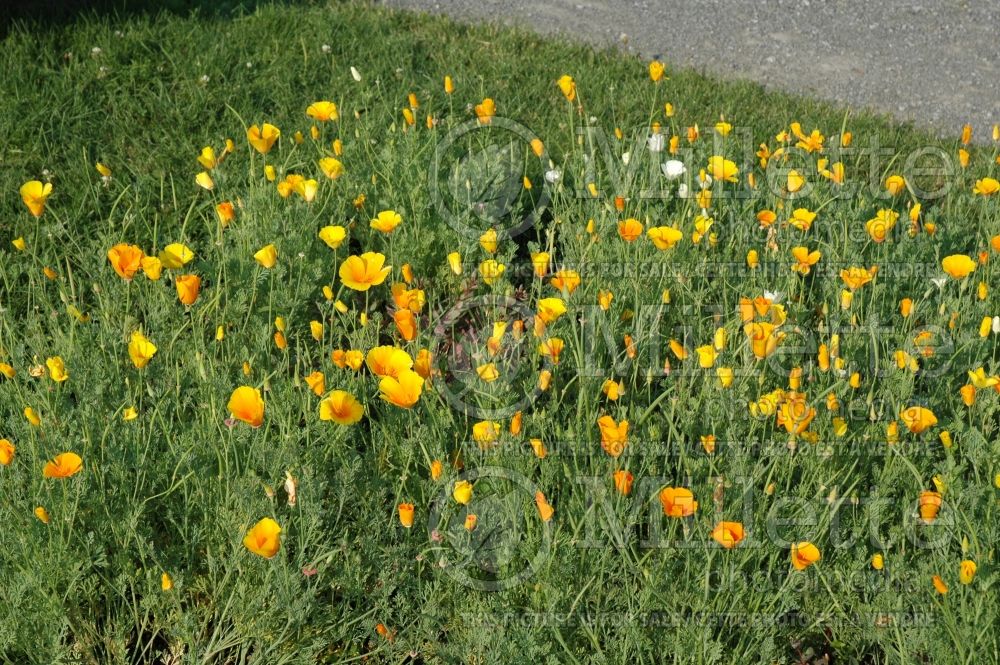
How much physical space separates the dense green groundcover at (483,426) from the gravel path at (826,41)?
198 cm

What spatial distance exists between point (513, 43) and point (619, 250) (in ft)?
8.28

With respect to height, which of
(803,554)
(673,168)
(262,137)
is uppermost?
(262,137)

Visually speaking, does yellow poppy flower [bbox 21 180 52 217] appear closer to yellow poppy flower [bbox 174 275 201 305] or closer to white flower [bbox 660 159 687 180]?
yellow poppy flower [bbox 174 275 201 305]

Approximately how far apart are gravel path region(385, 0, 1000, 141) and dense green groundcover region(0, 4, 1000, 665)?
1976 mm

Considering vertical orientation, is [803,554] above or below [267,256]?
below

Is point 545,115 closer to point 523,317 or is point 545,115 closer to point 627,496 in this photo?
point 523,317

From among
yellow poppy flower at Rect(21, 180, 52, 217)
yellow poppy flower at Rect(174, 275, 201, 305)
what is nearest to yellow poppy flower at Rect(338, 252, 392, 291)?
yellow poppy flower at Rect(174, 275, 201, 305)

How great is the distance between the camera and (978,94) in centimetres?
603

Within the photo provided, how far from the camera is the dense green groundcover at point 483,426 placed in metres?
2.26

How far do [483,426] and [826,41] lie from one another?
504cm

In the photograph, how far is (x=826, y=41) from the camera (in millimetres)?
6520

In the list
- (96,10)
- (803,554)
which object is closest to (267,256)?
(803,554)

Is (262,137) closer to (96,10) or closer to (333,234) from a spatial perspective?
(333,234)

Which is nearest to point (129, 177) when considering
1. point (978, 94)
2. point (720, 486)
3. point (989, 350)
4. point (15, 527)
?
point (15, 527)
